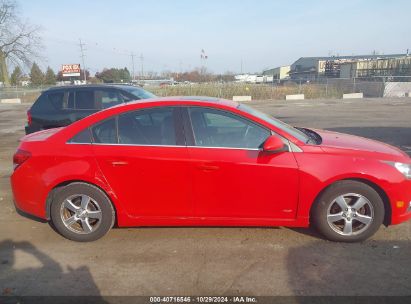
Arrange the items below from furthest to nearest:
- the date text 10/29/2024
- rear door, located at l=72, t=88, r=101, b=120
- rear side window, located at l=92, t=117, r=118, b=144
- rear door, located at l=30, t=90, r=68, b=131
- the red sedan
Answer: rear door, located at l=72, t=88, r=101, b=120, rear door, located at l=30, t=90, r=68, b=131, rear side window, located at l=92, t=117, r=118, b=144, the red sedan, the date text 10/29/2024

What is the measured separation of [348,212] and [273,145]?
43.2 inches

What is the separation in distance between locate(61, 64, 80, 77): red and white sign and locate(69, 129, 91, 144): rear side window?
59725 mm

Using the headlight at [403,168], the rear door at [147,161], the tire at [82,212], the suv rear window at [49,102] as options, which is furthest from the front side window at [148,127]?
the suv rear window at [49,102]

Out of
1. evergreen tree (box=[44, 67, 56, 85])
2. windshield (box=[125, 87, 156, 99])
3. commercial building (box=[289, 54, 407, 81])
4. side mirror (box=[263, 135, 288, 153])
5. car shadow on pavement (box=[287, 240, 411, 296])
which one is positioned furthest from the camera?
evergreen tree (box=[44, 67, 56, 85])

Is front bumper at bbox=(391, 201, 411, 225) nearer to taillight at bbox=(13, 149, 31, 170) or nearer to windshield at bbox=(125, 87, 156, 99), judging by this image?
taillight at bbox=(13, 149, 31, 170)

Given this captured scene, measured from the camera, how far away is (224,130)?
3.87m

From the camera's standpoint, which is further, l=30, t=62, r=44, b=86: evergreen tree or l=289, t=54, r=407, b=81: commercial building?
l=30, t=62, r=44, b=86: evergreen tree

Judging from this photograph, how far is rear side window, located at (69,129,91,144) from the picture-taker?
3.94 m

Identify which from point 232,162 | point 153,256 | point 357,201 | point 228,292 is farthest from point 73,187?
point 357,201

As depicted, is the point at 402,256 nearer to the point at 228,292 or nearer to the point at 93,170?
the point at 228,292

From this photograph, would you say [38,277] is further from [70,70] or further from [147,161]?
[70,70]

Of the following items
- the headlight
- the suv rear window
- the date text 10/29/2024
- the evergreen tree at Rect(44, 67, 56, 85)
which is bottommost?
the date text 10/29/2024

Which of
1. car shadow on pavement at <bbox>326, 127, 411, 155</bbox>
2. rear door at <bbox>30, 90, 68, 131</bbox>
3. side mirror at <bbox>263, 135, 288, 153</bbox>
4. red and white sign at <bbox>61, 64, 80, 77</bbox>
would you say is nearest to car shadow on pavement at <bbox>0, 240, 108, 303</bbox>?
side mirror at <bbox>263, 135, 288, 153</bbox>

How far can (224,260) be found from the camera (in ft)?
11.6
